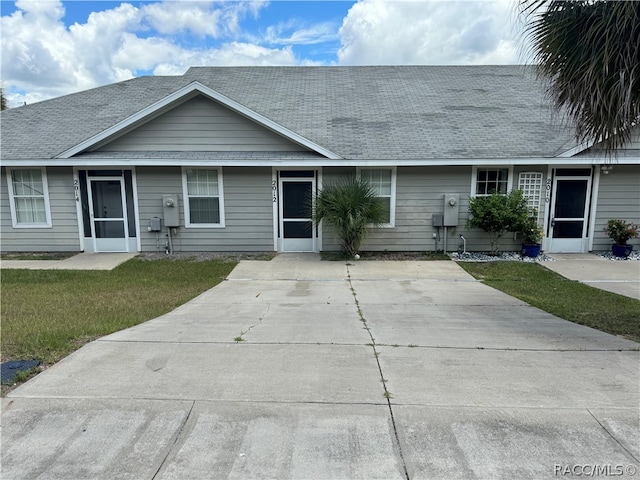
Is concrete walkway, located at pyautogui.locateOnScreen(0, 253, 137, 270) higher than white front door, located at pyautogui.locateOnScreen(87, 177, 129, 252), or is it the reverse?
white front door, located at pyautogui.locateOnScreen(87, 177, 129, 252)

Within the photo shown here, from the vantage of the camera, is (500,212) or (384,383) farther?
(500,212)

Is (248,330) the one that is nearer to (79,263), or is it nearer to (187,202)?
(187,202)

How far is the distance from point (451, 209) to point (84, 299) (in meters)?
8.81

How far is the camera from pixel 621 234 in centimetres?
1060

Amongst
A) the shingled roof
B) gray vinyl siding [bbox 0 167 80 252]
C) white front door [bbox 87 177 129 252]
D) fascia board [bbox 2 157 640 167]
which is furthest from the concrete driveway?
gray vinyl siding [bbox 0 167 80 252]

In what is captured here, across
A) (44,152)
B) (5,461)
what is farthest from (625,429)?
(44,152)

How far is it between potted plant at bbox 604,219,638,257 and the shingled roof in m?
2.57

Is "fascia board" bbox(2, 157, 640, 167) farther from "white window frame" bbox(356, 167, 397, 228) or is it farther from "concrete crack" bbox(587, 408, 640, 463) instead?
"concrete crack" bbox(587, 408, 640, 463)

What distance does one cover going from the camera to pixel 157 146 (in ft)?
35.3

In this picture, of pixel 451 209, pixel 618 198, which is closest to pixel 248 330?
pixel 451 209

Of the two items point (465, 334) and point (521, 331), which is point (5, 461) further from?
point (521, 331)

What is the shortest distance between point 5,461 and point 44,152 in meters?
10.4

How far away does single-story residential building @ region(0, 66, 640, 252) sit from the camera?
34.0 ft

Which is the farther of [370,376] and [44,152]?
[44,152]
